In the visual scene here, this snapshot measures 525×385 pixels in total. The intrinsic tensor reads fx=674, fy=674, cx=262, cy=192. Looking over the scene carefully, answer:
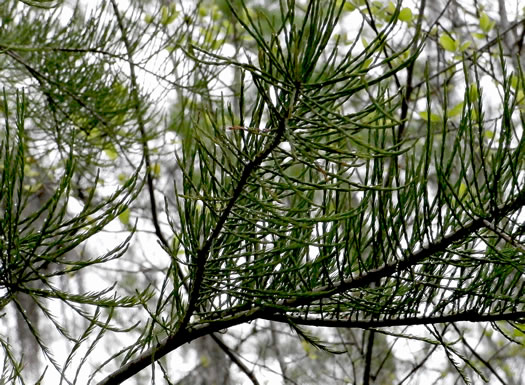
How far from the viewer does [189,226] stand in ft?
2.35

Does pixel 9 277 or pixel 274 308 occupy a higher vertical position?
pixel 9 277

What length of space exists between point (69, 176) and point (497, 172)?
445 millimetres

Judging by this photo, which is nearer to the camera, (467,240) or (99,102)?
(467,240)

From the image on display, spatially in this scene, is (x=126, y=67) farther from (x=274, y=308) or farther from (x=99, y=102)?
(x=274, y=308)

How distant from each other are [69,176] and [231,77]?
3.72m

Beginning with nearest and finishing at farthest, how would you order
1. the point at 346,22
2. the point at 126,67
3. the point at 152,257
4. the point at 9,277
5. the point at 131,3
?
the point at 9,277 → the point at 131,3 → the point at 126,67 → the point at 152,257 → the point at 346,22

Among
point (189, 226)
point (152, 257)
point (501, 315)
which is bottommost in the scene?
point (501, 315)

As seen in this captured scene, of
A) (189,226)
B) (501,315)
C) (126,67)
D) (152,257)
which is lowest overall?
(501,315)

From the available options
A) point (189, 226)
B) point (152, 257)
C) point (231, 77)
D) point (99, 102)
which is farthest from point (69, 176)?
point (152, 257)

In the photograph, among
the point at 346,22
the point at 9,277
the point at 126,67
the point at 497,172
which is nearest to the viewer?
the point at 497,172

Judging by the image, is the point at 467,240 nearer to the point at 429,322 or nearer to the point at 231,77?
the point at 429,322

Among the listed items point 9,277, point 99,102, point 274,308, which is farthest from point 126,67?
point 274,308

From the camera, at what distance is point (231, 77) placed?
4.38 metres

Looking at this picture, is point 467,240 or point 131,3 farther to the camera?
point 131,3
